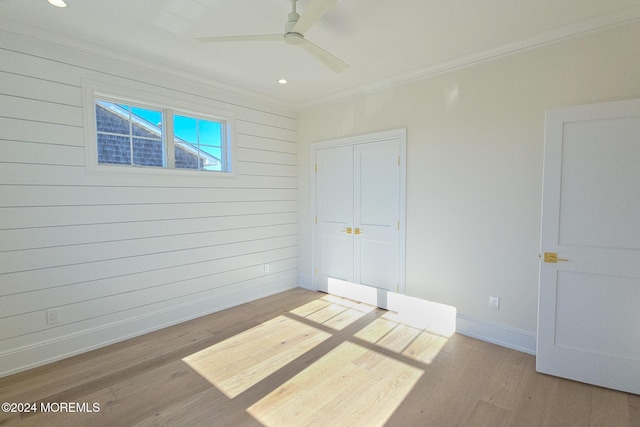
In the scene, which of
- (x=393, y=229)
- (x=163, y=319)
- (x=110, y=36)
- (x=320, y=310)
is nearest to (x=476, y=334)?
(x=393, y=229)

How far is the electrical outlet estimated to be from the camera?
269cm

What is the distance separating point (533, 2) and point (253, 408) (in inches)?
138

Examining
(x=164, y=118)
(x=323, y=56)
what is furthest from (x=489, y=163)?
(x=164, y=118)

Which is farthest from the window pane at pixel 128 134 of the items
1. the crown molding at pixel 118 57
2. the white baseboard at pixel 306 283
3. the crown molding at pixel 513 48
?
the white baseboard at pixel 306 283

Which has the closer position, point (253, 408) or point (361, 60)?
point (253, 408)

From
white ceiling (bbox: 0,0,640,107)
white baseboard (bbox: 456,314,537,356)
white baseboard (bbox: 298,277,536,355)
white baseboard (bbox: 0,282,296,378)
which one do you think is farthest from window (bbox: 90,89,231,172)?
white baseboard (bbox: 456,314,537,356)

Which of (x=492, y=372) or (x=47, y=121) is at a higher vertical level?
(x=47, y=121)

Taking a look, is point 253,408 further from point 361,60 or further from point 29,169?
point 361,60

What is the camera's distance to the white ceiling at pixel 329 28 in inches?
87.8

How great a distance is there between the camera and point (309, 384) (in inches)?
93.7

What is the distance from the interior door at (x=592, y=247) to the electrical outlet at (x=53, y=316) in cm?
419

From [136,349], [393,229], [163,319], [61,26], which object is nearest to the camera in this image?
[61,26]

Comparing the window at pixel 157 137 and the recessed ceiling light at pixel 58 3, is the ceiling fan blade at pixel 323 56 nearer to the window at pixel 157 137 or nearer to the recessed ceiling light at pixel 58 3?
the recessed ceiling light at pixel 58 3

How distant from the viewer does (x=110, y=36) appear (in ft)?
8.75
